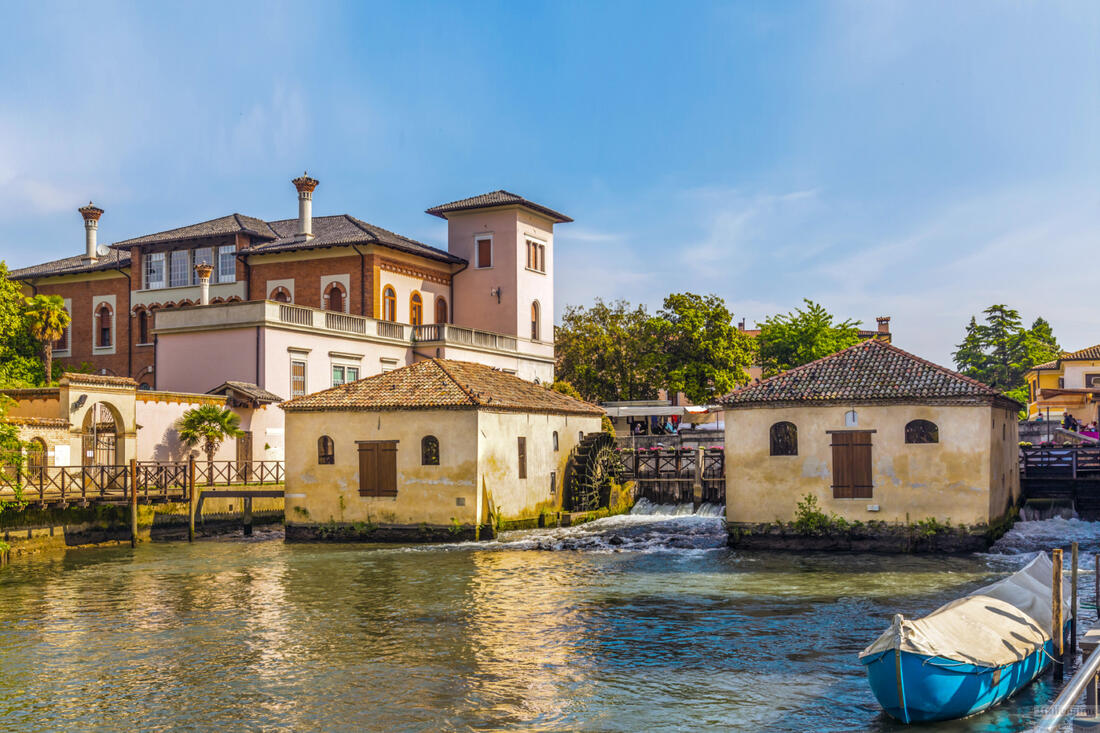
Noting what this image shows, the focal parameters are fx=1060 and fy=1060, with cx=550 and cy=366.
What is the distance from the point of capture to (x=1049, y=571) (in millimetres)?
16906

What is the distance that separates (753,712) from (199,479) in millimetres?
29489

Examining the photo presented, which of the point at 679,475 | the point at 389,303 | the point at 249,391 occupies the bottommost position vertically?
the point at 679,475

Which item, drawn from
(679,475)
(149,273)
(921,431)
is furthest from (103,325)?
(921,431)

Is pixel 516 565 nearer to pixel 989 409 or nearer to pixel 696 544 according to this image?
pixel 696 544

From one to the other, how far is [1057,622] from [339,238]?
41708 mm

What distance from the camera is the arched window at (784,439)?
1081 inches

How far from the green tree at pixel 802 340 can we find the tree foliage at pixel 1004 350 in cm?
Result: 2934

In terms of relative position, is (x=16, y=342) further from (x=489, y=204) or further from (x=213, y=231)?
(x=489, y=204)

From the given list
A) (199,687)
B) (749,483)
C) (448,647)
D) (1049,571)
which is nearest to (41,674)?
(199,687)

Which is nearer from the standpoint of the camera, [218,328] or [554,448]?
[554,448]

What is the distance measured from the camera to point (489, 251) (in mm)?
55719

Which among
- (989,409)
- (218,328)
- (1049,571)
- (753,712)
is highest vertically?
(218,328)

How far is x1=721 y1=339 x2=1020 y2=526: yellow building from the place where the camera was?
85.1 feet

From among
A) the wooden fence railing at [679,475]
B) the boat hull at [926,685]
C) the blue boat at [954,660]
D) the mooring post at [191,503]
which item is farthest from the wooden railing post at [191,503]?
the boat hull at [926,685]
